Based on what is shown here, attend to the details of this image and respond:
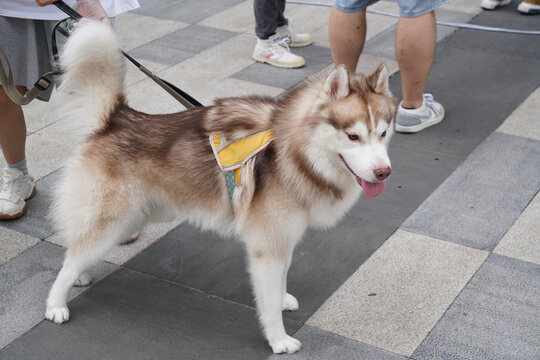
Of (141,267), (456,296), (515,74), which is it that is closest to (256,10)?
(515,74)

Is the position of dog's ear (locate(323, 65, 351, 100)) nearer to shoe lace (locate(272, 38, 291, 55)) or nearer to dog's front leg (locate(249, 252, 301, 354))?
dog's front leg (locate(249, 252, 301, 354))

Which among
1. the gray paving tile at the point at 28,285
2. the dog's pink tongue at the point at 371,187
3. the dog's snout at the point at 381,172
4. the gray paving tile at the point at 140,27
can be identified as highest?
the dog's snout at the point at 381,172

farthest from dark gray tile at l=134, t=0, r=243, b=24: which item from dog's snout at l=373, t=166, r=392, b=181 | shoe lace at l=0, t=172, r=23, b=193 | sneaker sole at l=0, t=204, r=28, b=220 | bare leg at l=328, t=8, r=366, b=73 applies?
dog's snout at l=373, t=166, r=392, b=181

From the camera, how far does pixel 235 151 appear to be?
2.99m

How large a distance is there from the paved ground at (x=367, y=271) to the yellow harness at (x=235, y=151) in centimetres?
75

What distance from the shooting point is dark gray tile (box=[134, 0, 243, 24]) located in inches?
287

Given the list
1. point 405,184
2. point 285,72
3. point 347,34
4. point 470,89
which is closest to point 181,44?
point 285,72

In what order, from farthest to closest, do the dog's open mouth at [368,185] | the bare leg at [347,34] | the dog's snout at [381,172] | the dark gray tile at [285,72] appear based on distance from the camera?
the dark gray tile at [285,72]
the bare leg at [347,34]
the dog's open mouth at [368,185]
the dog's snout at [381,172]

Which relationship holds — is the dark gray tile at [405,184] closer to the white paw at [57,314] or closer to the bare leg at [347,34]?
the bare leg at [347,34]

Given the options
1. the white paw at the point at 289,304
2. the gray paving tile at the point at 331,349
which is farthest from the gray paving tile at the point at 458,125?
the gray paving tile at the point at 331,349

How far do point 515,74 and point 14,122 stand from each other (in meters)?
4.13

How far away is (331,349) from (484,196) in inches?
66.8

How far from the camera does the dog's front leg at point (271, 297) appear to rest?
9.62ft

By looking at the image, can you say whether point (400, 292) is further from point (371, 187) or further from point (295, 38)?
point (295, 38)
